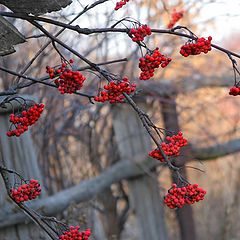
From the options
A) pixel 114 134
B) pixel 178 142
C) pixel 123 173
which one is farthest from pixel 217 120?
pixel 178 142

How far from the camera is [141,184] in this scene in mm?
5211

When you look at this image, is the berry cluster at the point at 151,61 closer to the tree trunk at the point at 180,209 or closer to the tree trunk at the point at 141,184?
the tree trunk at the point at 141,184

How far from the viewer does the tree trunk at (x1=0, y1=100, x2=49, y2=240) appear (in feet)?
11.4

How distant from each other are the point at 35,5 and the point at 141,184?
10.2 ft

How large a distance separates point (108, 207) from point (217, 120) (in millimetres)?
2005

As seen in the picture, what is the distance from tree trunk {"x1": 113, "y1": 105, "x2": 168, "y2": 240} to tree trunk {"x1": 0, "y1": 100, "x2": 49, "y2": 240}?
1.65 m

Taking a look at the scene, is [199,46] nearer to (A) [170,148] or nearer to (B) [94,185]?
(A) [170,148]

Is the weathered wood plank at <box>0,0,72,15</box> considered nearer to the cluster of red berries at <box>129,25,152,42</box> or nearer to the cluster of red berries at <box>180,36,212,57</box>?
the cluster of red berries at <box>129,25,152,42</box>

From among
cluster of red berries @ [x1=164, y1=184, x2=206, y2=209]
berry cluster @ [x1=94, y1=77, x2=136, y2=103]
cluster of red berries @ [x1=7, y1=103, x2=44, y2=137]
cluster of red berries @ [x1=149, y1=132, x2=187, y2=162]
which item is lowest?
cluster of red berries @ [x1=164, y1=184, x2=206, y2=209]

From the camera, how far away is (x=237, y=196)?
6.62 metres

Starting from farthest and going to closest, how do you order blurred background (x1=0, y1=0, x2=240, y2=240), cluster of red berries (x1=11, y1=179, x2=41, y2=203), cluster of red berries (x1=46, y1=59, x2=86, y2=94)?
blurred background (x1=0, y1=0, x2=240, y2=240), cluster of red berries (x1=11, y1=179, x2=41, y2=203), cluster of red berries (x1=46, y1=59, x2=86, y2=94)

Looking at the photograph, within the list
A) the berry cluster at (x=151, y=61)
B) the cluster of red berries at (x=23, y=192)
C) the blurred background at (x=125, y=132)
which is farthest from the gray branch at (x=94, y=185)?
the berry cluster at (x=151, y=61)

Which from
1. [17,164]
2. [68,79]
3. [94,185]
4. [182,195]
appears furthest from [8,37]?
[94,185]

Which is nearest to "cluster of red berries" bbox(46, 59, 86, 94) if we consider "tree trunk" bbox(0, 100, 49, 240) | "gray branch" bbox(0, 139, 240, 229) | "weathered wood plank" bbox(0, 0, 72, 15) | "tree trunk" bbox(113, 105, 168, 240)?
"weathered wood plank" bbox(0, 0, 72, 15)
